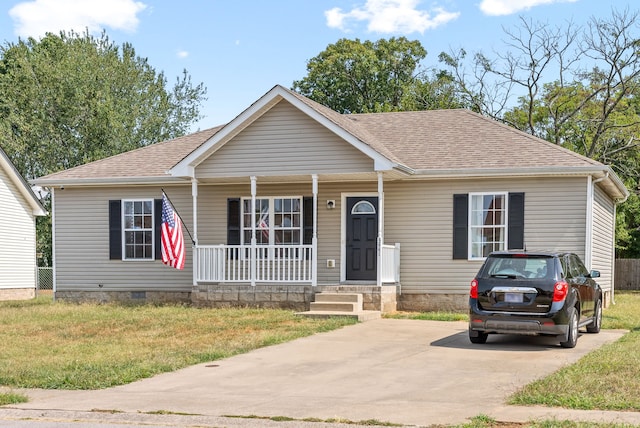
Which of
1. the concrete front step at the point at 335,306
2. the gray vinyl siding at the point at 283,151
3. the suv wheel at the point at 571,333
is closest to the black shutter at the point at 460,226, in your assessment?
the gray vinyl siding at the point at 283,151

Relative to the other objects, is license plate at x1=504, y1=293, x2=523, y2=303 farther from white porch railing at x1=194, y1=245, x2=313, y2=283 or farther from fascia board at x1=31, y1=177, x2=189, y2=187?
fascia board at x1=31, y1=177, x2=189, y2=187

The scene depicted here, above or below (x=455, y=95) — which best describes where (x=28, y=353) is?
below

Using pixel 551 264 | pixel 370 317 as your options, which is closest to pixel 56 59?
pixel 370 317

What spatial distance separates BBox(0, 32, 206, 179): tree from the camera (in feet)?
131

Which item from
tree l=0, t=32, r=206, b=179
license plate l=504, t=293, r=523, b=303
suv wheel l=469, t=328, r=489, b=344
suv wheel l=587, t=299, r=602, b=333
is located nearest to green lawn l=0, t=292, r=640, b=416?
suv wheel l=587, t=299, r=602, b=333

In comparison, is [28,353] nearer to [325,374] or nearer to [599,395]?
[325,374]

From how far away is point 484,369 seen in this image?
10.9m

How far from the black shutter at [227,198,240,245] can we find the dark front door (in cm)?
306

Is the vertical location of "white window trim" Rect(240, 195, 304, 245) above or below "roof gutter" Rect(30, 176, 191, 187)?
below

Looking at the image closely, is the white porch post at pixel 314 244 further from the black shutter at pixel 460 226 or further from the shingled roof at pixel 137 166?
the shingled roof at pixel 137 166

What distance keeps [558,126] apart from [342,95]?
47.9 ft

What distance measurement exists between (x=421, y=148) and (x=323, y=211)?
3141mm

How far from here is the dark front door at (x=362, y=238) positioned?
802 inches

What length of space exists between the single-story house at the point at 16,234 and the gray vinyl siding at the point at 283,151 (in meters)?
12.5
